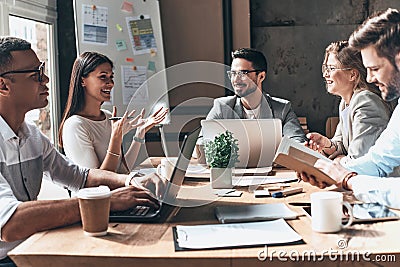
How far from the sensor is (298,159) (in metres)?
1.87

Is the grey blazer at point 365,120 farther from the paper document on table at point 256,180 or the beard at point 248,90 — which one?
the beard at point 248,90

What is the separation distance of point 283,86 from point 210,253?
365 cm

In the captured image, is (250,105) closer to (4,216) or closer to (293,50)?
(293,50)

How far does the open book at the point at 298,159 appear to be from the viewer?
1.85 m

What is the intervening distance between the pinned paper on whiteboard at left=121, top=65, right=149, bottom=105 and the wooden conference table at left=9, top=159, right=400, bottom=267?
2.95 m

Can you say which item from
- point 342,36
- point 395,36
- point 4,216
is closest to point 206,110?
point 342,36

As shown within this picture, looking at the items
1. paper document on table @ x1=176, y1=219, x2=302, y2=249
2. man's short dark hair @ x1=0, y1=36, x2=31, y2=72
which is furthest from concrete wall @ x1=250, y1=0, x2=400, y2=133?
paper document on table @ x1=176, y1=219, x2=302, y2=249

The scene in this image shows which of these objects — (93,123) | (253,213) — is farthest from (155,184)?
(93,123)

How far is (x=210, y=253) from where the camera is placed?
1342mm

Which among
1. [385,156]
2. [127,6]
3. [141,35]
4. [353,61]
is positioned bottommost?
[385,156]

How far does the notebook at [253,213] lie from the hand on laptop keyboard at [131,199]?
0.71ft

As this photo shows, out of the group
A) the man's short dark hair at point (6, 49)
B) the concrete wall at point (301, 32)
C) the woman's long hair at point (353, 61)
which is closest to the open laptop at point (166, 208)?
the man's short dark hair at point (6, 49)

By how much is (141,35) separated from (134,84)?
15.8 inches

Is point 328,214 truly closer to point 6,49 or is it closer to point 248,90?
point 6,49
